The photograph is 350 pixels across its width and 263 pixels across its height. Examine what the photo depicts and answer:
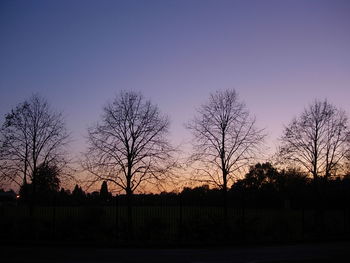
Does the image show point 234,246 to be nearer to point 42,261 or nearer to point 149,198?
point 149,198

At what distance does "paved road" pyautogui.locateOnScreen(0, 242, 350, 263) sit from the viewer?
13375mm

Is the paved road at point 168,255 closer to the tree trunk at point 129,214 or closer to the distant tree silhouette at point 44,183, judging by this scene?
the tree trunk at point 129,214

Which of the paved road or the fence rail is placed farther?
the fence rail

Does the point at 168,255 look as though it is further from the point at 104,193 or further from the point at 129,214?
the point at 104,193

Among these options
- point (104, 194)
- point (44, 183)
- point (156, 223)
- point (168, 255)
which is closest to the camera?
point (168, 255)

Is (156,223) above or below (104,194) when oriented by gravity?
below

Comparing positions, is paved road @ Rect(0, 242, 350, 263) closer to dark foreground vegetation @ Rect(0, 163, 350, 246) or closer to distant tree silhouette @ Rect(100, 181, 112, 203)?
dark foreground vegetation @ Rect(0, 163, 350, 246)

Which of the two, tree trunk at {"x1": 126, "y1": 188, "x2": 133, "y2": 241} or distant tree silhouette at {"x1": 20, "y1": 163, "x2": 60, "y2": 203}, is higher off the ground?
distant tree silhouette at {"x1": 20, "y1": 163, "x2": 60, "y2": 203}

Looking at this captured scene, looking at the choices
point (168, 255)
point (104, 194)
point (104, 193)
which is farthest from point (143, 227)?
point (168, 255)

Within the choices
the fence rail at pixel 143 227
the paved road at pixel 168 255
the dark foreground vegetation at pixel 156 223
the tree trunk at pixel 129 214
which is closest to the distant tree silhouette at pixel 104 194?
the dark foreground vegetation at pixel 156 223

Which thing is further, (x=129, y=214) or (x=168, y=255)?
(x=129, y=214)

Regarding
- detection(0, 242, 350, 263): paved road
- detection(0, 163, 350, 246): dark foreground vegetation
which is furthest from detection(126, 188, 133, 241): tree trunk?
detection(0, 242, 350, 263): paved road

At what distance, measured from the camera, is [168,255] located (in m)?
15.0

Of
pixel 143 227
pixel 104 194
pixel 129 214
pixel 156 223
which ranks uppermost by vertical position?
pixel 104 194
